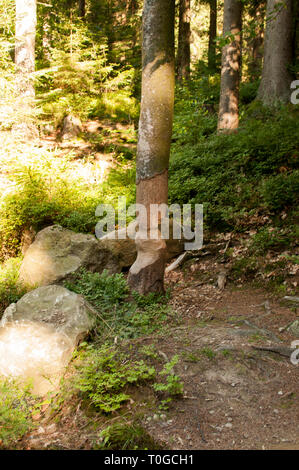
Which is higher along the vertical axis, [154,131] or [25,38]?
[25,38]

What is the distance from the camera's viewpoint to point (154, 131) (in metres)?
4.94

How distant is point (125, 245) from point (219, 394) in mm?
3715

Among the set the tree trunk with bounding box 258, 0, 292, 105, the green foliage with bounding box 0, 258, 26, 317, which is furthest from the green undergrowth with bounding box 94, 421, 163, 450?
the tree trunk with bounding box 258, 0, 292, 105

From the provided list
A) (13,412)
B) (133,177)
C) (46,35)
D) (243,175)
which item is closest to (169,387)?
(13,412)

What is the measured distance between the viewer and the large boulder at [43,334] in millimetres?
3604

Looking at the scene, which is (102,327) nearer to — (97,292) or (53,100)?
(97,292)

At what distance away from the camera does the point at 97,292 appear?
5.34 m

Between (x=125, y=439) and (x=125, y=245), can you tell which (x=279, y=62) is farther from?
(x=125, y=439)

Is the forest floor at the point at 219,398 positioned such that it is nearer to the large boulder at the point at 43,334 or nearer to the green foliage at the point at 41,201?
the large boulder at the point at 43,334

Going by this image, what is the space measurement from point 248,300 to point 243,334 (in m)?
1.10

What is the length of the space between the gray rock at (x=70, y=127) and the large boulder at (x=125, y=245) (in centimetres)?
685

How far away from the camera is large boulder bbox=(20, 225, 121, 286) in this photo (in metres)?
5.85

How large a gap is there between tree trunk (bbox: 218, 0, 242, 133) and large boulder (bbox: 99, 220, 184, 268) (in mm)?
4359

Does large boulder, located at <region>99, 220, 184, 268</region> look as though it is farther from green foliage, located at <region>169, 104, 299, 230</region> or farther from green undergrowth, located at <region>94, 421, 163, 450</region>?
green undergrowth, located at <region>94, 421, 163, 450</region>
